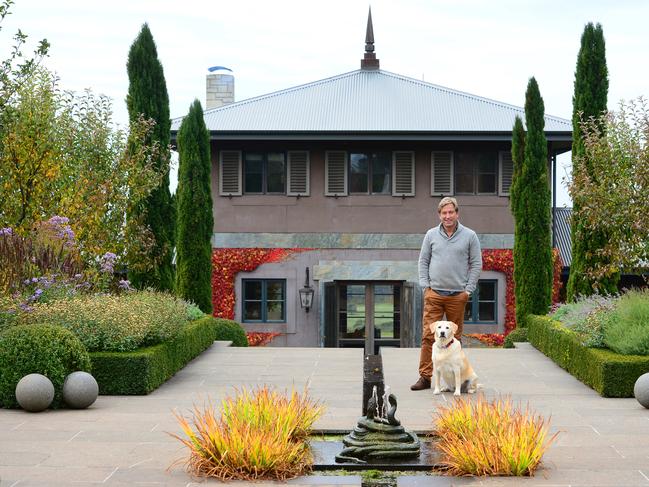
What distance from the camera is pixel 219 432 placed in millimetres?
7484

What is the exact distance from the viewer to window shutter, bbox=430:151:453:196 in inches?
1050

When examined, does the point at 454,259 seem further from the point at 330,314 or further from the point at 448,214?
the point at 330,314

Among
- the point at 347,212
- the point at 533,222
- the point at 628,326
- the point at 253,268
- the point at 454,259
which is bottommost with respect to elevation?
the point at 628,326

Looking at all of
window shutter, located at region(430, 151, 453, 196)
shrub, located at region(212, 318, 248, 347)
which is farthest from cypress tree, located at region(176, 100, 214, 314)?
window shutter, located at region(430, 151, 453, 196)

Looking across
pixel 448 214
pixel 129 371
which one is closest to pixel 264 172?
pixel 129 371

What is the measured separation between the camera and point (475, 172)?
88.0 feet

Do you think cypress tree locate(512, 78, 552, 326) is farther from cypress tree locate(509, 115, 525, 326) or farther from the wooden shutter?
the wooden shutter

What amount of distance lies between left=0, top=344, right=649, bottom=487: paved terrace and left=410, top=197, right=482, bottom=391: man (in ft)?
3.15

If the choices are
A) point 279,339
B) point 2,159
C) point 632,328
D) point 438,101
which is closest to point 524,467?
point 632,328

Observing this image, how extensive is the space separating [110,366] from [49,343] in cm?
118

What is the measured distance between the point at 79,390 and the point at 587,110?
13243 mm

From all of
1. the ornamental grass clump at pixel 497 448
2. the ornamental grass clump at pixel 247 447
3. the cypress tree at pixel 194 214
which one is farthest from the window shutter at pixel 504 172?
the ornamental grass clump at pixel 247 447

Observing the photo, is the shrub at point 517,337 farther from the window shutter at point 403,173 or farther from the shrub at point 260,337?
the shrub at point 260,337

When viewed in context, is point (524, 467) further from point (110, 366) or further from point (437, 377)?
point (110, 366)
